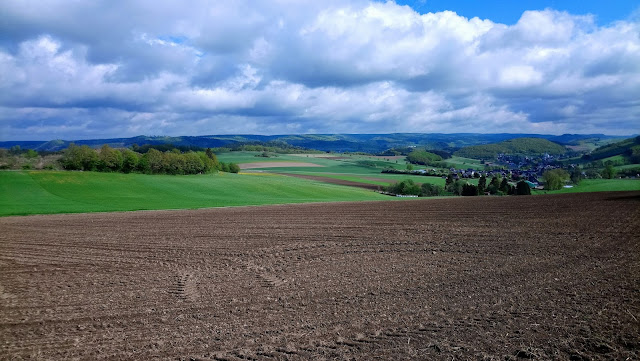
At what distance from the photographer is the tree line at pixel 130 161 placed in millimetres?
72000

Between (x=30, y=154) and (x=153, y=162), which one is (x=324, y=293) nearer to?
(x=153, y=162)

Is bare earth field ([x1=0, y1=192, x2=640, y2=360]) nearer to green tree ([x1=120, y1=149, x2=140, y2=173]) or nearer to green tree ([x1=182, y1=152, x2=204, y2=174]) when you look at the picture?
green tree ([x1=120, y1=149, x2=140, y2=173])

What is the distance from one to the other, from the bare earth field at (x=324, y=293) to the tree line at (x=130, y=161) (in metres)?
48.1

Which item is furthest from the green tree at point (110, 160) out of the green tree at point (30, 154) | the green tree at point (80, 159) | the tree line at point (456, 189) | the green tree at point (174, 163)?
the tree line at point (456, 189)

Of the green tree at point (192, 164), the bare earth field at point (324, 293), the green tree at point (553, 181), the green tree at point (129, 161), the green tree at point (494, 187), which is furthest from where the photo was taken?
the green tree at point (192, 164)

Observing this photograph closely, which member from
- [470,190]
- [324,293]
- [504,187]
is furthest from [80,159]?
[504,187]

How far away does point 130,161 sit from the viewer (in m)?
75.8

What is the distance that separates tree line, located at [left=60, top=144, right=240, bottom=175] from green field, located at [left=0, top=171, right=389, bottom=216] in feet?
28.4

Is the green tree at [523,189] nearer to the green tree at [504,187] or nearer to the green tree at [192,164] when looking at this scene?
the green tree at [504,187]

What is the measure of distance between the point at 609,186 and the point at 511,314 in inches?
2468

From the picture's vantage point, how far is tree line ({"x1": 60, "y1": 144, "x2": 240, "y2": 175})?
236 ft

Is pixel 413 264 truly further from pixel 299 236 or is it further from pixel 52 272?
pixel 52 272

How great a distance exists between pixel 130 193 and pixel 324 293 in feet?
153

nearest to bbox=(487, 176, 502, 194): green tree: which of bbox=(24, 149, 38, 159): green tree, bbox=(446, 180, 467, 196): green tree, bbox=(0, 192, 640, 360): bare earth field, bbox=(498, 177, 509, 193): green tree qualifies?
bbox=(498, 177, 509, 193): green tree
